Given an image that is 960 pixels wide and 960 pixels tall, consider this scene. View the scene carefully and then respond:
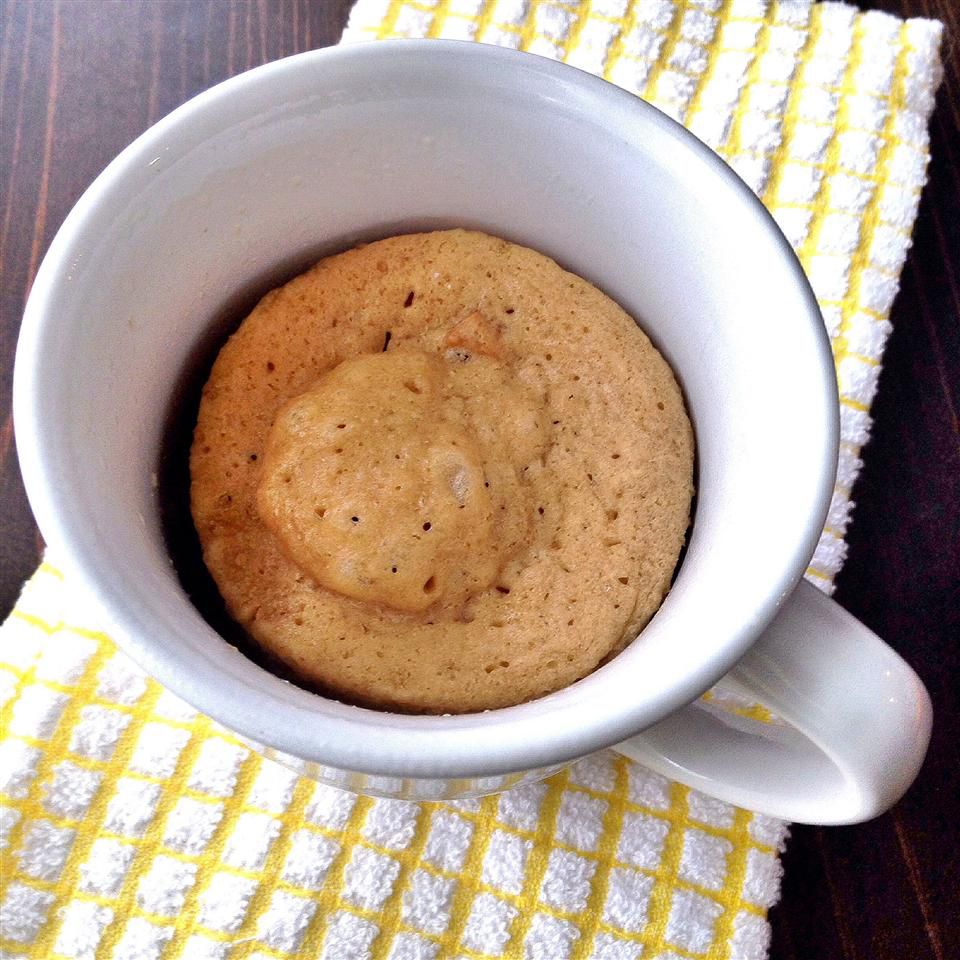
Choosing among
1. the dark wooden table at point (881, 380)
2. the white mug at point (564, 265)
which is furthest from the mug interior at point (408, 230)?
the dark wooden table at point (881, 380)

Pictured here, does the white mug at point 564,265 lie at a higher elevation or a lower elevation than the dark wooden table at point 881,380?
higher

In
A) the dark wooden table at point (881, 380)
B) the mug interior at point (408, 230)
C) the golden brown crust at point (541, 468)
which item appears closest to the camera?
the mug interior at point (408, 230)

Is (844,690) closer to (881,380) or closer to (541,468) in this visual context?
(541,468)

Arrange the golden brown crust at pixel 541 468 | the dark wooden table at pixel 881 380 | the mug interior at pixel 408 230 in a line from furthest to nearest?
the dark wooden table at pixel 881 380 < the golden brown crust at pixel 541 468 < the mug interior at pixel 408 230

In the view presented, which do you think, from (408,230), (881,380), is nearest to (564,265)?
(408,230)

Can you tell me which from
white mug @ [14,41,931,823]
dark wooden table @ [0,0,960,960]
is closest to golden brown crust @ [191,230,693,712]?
white mug @ [14,41,931,823]

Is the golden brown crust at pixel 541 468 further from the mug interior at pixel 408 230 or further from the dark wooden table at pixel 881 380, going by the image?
the dark wooden table at pixel 881 380
